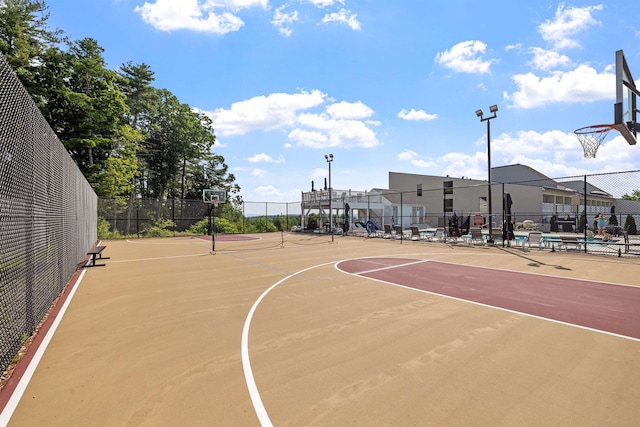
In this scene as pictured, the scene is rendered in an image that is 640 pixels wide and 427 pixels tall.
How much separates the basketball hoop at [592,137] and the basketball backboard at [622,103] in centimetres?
80

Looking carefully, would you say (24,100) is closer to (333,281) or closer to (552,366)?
(333,281)

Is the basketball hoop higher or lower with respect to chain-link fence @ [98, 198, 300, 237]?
higher

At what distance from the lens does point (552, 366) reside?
12.8 ft

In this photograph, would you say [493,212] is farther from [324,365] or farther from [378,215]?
[324,365]

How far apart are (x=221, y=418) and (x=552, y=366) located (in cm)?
389

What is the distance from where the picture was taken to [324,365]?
13.1 feet

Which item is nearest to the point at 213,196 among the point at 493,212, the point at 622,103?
the point at 622,103

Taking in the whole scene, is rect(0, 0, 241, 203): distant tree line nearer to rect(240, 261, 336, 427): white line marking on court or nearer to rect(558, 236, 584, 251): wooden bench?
rect(240, 261, 336, 427): white line marking on court

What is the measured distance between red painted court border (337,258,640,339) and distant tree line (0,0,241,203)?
82.2 feet

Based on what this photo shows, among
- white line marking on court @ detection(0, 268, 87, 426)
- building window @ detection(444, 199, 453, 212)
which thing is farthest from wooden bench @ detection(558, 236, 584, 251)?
building window @ detection(444, 199, 453, 212)

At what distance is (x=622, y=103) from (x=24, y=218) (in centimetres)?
1659

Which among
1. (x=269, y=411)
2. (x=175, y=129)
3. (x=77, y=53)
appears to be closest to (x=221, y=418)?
(x=269, y=411)

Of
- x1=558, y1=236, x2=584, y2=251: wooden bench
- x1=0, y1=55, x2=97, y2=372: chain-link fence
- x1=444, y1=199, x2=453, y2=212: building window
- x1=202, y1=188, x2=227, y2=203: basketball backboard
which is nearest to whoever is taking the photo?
x1=0, y1=55, x2=97, y2=372: chain-link fence

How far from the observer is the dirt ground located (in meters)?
3.01
